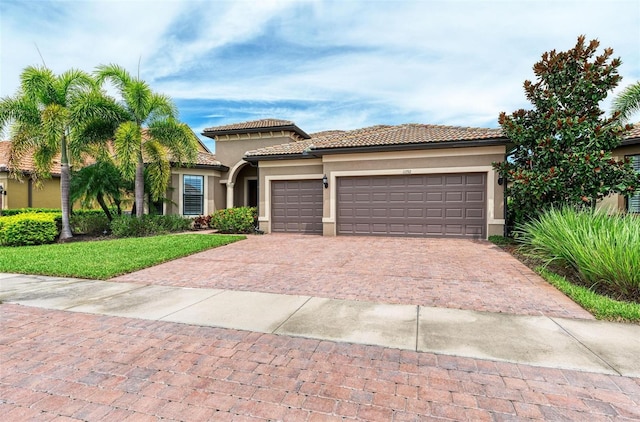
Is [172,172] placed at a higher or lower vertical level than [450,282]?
higher

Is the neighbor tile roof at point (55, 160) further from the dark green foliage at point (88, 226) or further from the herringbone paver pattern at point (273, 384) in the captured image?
the herringbone paver pattern at point (273, 384)

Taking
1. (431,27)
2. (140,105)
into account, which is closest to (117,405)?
(431,27)

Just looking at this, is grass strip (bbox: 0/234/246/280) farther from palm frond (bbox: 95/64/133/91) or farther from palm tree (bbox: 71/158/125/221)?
palm frond (bbox: 95/64/133/91)

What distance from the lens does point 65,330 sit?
4.09m

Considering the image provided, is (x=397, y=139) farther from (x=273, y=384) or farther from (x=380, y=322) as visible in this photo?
(x=273, y=384)

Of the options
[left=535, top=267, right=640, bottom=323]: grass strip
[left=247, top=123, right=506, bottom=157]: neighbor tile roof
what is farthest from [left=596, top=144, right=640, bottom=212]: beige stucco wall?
[left=535, top=267, right=640, bottom=323]: grass strip

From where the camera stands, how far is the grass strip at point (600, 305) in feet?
14.2

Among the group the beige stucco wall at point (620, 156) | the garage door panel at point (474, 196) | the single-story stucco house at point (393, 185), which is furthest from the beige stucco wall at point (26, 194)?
the beige stucco wall at point (620, 156)

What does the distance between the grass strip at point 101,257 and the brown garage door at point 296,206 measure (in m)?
3.73

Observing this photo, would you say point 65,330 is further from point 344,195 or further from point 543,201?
point 543,201

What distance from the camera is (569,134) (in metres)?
9.44

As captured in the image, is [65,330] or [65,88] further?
[65,88]

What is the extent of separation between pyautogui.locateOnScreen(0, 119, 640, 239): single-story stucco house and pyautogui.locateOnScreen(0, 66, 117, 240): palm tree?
6.36 meters

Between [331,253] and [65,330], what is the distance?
21.7ft
